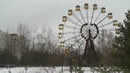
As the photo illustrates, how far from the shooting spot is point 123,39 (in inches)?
571

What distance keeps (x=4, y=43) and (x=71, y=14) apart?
33.3 meters

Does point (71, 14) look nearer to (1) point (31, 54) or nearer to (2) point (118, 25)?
(2) point (118, 25)

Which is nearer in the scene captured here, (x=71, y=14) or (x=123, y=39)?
(x=123, y=39)

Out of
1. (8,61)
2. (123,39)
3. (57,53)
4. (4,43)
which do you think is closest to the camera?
(123,39)

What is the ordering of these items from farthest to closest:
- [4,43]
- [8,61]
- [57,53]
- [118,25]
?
[4,43], [57,53], [8,61], [118,25]

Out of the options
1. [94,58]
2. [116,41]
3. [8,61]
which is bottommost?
[8,61]

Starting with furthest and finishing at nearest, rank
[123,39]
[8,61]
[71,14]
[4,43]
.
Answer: [4,43] → [8,61] → [71,14] → [123,39]

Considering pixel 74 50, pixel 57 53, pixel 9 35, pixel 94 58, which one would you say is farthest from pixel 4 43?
pixel 94 58

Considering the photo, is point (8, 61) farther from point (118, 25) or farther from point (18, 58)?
point (118, 25)

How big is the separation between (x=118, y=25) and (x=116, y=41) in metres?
1.39

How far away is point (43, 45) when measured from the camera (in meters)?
42.4

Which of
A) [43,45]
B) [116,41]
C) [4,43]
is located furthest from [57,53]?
[116,41]

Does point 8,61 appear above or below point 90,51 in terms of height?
below

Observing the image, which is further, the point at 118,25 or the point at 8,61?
the point at 8,61
